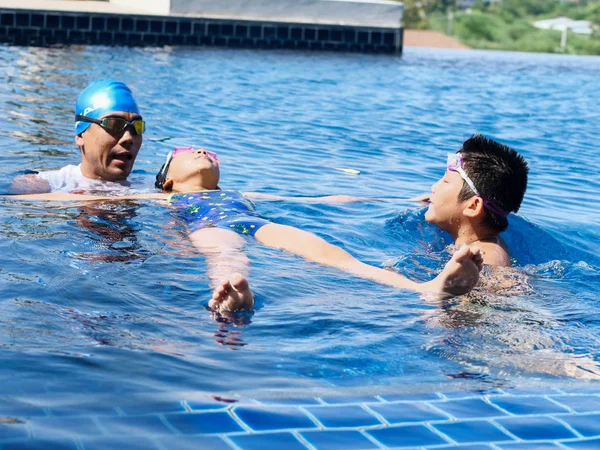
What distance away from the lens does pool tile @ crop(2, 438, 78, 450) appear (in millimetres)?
2871

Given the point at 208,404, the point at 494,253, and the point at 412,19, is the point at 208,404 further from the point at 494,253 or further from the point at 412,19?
the point at 412,19

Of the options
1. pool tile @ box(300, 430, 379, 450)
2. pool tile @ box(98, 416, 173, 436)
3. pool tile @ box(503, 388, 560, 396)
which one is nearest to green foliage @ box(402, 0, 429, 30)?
pool tile @ box(503, 388, 560, 396)

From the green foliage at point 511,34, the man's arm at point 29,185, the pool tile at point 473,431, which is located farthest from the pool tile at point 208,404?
the green foliage at point 511,34

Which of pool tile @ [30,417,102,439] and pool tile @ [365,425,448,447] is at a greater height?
pool tile @ [30,417,102,439]

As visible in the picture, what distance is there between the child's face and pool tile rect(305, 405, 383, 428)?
10.7ft

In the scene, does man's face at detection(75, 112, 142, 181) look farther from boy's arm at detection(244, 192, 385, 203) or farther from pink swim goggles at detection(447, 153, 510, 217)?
pink swim goggles at detection(447, 153, 510, 217)

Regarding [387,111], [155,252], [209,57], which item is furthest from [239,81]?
[155,252]

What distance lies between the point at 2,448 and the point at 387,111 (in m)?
13.4

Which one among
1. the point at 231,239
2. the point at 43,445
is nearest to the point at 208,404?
the point at 43,445

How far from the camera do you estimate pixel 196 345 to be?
3.91 metres

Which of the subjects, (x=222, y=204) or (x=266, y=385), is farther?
(x=222, y=204)

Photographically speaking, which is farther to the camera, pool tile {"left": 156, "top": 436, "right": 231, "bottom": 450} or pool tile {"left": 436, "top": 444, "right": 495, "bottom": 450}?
pool tile {"left": 436, "top": 444, "right": 495, "bottom": 450}

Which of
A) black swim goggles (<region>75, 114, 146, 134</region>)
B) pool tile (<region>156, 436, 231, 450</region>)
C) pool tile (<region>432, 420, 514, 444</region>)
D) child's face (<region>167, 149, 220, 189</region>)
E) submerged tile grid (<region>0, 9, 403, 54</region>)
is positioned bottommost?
pool tile (<region>432, 420, 514, 444</region>)

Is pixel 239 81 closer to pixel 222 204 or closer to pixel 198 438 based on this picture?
pixel 222 204
